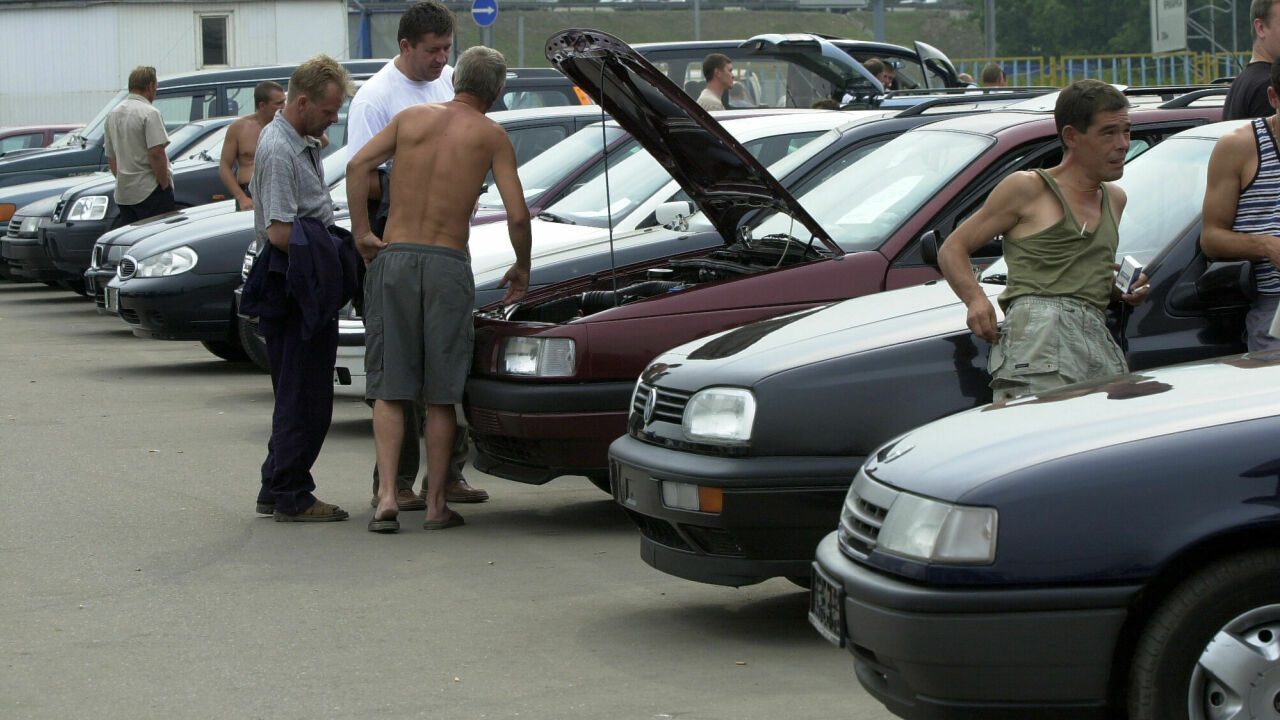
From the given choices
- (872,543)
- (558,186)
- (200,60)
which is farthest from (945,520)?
(200,60)

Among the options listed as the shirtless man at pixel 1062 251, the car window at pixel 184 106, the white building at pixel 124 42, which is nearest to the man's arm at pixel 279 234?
the shirtless man at pixel 1062 251

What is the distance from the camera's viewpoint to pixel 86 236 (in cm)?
1606

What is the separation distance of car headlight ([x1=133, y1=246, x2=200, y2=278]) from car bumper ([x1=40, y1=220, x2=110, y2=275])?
432cm

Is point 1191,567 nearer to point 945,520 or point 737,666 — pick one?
point 945,520

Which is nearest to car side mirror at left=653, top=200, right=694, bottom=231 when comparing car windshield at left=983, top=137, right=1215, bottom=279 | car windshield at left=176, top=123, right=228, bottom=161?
car windshield at left=983, top=137, right=1215, bottom=279

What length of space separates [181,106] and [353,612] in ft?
50.6

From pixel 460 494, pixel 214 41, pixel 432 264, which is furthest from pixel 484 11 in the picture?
pixel 432 264

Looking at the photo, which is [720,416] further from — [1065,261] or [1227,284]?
[1227,284]

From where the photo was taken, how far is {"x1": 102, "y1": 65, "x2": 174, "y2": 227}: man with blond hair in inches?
591

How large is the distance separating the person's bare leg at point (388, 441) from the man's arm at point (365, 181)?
64 centimetres

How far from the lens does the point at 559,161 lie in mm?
10820

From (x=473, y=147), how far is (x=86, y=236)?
10139 mm

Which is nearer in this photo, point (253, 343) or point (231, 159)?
point (253, 343)

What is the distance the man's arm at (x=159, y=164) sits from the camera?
15.1 meters
